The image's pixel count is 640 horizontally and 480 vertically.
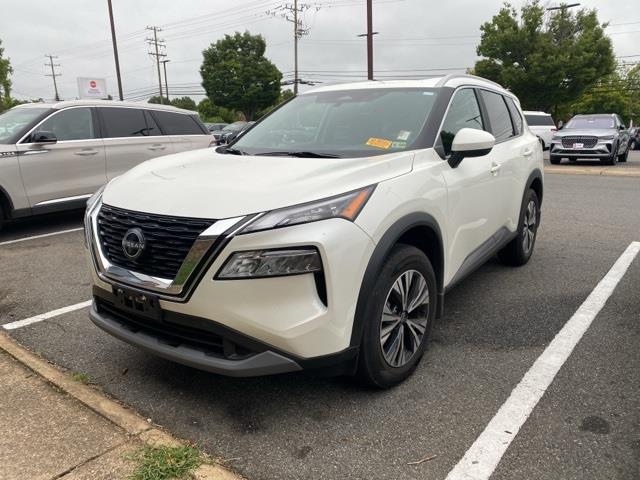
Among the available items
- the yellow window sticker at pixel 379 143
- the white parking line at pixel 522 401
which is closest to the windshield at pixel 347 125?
the yellow window sticker at pixel 379 143

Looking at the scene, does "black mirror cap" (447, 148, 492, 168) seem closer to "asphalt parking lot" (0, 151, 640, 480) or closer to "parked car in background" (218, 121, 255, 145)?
"asphalt parking lot" (0, 151, 640, 480)

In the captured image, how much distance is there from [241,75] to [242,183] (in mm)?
41863

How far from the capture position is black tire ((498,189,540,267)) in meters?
4.84

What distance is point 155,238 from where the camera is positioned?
2.48 metres

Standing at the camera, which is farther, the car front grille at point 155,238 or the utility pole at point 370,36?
the utility pole at point 370,36

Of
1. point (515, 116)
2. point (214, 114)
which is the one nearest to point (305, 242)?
point (515, 116)

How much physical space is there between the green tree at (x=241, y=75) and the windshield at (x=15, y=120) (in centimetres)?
3618

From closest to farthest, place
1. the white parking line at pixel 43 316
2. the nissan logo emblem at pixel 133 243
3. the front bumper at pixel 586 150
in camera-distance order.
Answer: the nissan logo emblem at pixel 133 243
the white parking line at pixel 43 316
the front bumper at pixel 586 150

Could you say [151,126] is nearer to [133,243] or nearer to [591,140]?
[133,243]

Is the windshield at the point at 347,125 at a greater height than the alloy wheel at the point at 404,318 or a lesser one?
greater

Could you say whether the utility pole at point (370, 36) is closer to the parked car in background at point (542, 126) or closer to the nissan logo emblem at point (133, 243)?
the parked car in background at point (542, 126)

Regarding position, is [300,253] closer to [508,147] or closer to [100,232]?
[100,232]

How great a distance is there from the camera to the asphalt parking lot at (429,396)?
7.66 feet


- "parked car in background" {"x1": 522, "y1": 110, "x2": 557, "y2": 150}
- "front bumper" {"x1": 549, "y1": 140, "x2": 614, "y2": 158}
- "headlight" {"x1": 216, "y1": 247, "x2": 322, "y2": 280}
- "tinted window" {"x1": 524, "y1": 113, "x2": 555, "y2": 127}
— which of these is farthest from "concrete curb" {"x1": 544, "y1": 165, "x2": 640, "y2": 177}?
"headlight" {"x1": 216, "y1": 247, "x2": 322, "y2": 280}
